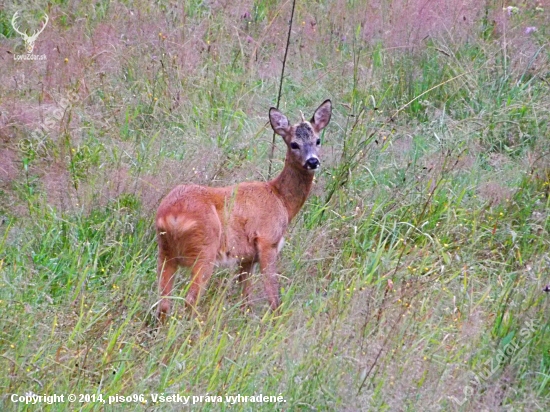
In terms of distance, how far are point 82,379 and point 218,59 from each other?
15.3 feet

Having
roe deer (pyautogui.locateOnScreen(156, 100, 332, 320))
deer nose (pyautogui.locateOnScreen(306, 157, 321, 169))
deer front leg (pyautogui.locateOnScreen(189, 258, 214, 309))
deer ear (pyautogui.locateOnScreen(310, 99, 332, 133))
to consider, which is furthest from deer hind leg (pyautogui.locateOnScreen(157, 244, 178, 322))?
deer ear (pyautogui.locateOnScreen(310, 99, 332, 133))

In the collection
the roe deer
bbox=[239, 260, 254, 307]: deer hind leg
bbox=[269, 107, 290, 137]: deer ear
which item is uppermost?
bbox=[269, 107, 290, 137]: deer ear

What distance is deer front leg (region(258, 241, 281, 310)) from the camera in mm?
5521

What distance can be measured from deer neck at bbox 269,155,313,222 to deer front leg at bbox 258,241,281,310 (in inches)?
16.8

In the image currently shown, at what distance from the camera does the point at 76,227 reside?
19.2 feet

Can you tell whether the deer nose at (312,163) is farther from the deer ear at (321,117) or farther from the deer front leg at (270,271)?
the deer front leg at (270,271)

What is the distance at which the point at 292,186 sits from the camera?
6449mm

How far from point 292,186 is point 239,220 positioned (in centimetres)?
55

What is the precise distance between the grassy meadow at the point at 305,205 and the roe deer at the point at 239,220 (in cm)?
11

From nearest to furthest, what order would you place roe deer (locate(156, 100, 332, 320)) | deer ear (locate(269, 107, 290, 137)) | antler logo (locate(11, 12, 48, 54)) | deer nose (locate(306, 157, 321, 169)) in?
roe deer (locate(156, 100, 332, 320)) → deer nose (locate(306, 157, 321, 169)) → deer ear (locate(269, 107, 290, 137)) → antler logo (locate(11, 12, 48, 54))

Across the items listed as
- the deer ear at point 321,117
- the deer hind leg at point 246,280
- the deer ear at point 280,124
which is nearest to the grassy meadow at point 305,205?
the deer hind leg at point 246,280

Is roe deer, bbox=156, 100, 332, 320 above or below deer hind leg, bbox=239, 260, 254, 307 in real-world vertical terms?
above

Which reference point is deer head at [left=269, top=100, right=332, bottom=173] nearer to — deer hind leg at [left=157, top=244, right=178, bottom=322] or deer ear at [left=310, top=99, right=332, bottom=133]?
deer ear at [left=310, top=99, right=332, bottom=133]

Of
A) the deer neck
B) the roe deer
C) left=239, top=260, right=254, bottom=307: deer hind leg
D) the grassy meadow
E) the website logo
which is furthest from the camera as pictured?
the website logo
